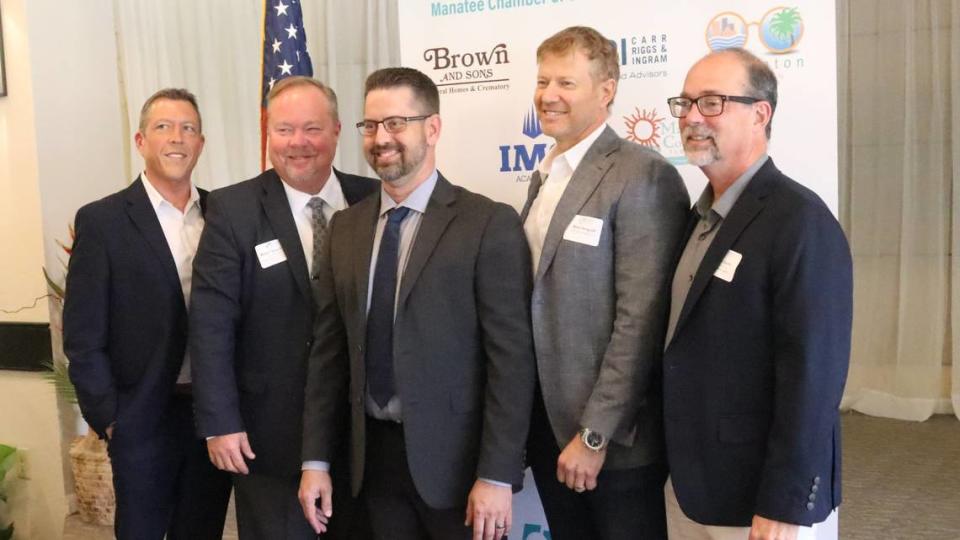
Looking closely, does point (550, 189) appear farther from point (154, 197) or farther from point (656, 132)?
point (154, 197)

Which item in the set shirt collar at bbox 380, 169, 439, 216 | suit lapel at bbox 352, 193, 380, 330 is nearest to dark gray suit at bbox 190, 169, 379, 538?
suit lapel at bbox 352, 193, 380, 330

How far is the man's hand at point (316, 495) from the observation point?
222cm

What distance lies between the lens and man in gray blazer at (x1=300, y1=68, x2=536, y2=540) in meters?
2.04

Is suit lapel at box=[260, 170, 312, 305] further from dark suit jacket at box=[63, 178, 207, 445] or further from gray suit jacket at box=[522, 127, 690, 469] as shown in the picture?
gray suit jacket at box=[522, 127, 690, 469]

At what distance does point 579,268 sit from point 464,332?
34cm

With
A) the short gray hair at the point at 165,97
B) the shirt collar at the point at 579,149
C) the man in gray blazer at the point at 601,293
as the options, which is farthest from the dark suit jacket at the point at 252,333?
the shirt collar at the point at 579,149

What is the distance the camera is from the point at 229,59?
19.1 feet

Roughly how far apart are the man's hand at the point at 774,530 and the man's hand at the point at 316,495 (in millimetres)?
1117

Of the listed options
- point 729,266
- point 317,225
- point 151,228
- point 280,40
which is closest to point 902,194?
point 280,40

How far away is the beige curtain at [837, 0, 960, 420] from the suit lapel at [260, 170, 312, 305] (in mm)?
4785

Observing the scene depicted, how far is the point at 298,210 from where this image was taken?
250cm

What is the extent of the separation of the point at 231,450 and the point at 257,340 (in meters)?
0.32

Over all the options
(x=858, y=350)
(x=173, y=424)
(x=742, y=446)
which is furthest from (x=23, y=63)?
(x=858, y=350)

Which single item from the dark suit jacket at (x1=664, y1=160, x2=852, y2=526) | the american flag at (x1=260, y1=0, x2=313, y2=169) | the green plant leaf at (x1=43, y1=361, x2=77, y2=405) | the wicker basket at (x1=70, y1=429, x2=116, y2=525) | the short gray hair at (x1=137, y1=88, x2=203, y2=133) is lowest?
→ the wicker basket at (x1=70, y1=429, x2=116, y2=525)
